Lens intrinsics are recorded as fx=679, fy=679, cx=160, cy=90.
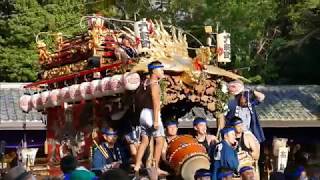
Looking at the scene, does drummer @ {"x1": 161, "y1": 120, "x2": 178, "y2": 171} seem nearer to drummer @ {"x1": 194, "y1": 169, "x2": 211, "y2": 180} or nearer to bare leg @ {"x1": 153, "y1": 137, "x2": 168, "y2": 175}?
bare leg @ {"x1": 153, "y1": 137, "x2": 168, "y2": 175}

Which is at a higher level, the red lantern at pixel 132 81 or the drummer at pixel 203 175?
the red lantern at pixel 132 81

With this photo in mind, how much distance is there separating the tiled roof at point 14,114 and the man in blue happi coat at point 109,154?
7196 millimetres

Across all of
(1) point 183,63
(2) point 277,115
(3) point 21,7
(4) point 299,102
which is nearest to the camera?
(1) point 183,63

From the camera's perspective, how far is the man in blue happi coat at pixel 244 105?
9.75 m

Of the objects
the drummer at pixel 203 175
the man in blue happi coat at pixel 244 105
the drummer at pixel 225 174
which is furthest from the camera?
the man in blue happi coat at pixel 244 105

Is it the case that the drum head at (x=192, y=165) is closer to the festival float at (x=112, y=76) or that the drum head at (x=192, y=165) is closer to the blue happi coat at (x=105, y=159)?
the blue happi coat at (x=105, y=159)

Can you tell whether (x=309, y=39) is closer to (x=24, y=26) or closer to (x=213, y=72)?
(x=24, y=26)

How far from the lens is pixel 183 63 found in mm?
9789

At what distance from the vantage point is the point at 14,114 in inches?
695

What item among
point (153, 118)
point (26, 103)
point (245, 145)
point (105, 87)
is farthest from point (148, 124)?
point (26, 103)

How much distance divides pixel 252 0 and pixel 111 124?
13676mm

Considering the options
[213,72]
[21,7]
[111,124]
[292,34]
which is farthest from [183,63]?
[292,34]

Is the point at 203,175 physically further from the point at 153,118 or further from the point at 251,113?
the point at 251,113

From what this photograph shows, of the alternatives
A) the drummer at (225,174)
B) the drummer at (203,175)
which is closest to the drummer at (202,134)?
the drummer at (203,175)
